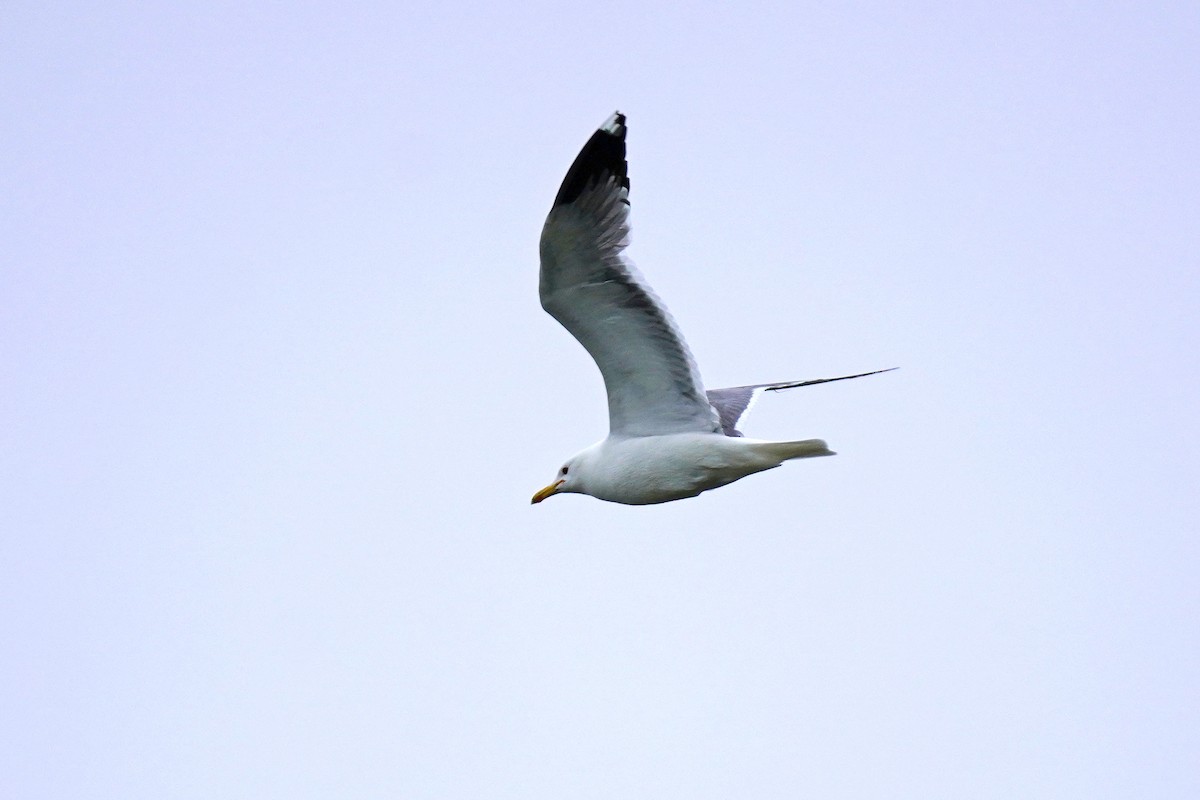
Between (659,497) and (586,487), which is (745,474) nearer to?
(659,497)

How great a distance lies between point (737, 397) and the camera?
9.14 metres

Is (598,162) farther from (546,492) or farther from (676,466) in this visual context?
(546,492)

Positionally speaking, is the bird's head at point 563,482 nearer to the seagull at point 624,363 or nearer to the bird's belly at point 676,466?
the seagull at point 624,363

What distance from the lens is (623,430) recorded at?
7.95 m

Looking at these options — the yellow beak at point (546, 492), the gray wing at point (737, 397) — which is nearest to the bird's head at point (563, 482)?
the yellow beak at point (546, 492)

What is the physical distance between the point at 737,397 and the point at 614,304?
2073 mm

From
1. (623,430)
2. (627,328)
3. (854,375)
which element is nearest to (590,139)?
(627,328)

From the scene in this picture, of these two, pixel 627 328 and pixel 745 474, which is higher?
pixel 627 328

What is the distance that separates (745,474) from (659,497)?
49cm

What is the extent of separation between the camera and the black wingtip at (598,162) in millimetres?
6965

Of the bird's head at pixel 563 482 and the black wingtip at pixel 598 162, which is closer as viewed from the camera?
the black wingtip at pixel 598 162

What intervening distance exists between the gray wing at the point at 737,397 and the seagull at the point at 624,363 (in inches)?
3.4

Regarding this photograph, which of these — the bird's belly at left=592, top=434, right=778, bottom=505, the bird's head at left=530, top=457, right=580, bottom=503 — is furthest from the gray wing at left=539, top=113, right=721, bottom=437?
the bird's head at left=530, top=457, right=580, bottom=503

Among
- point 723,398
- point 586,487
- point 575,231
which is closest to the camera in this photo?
point 575,231
